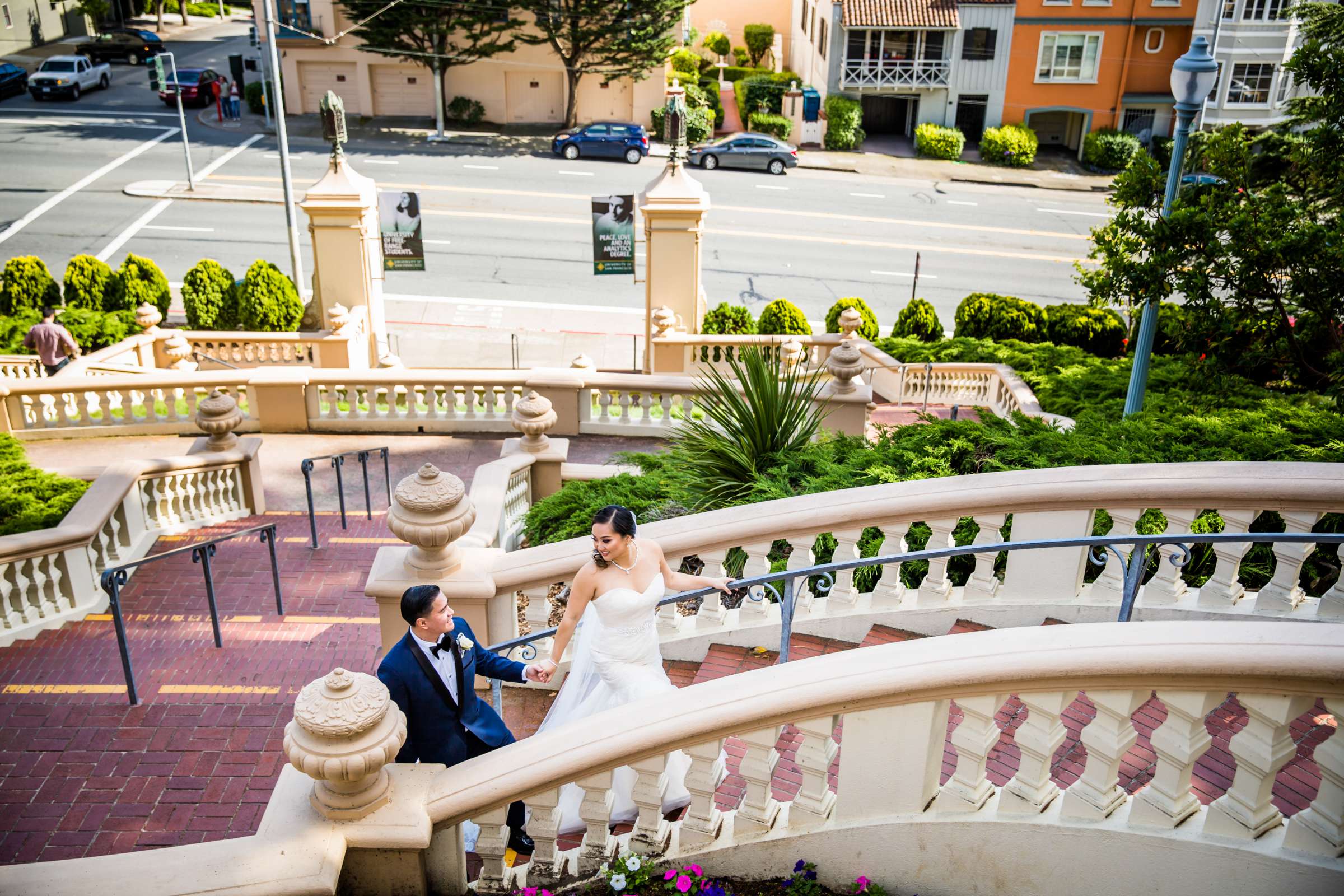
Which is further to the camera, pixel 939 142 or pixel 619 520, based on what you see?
pixel 939 142

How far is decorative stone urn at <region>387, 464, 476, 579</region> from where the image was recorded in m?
6.49

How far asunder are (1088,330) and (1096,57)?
26613 mm

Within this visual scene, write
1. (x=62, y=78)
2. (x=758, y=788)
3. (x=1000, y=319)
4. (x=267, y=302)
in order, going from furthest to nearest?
(x=62, y=78)
(x=1000, y=319)
(x=267, y=302)
(x=758, y=788)

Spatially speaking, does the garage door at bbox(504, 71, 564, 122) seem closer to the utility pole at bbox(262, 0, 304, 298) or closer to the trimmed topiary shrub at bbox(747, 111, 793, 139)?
the trimmed topiary shrub at bbox(747, 111, 793, 139)

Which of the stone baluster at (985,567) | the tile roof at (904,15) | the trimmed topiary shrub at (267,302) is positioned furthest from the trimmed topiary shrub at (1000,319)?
the tile roof at (904,15)

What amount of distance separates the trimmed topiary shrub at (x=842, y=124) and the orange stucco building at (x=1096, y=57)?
6.12 meters

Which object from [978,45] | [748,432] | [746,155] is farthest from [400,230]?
[978,45]

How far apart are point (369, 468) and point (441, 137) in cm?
2973

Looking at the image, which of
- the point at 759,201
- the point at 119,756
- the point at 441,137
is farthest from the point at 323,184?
the point at 441,137

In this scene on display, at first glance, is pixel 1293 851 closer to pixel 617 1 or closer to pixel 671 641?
pixel 671 641

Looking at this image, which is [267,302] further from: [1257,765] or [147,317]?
[1257,765]

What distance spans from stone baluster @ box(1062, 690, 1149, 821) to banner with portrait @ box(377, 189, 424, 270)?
16830mm

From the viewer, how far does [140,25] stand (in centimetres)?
6375

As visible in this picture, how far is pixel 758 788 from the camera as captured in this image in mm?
5066
